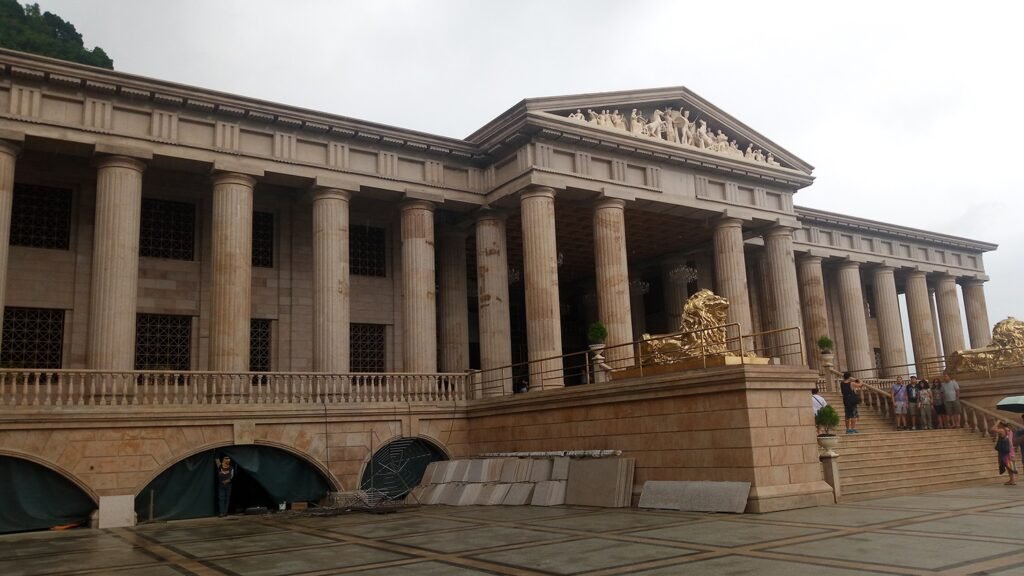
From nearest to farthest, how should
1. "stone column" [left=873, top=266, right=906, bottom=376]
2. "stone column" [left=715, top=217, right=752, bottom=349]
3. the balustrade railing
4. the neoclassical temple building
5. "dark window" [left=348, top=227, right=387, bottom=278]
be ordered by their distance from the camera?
the balustrade railing → the neoclassical temple building → "dark window" [left=348, top=227, right=387, bottom=278] → "stone column" [left=715, top=217, right=752, bottom=349] → "stone column" [left=873, top=266, right=906, bottom=376]

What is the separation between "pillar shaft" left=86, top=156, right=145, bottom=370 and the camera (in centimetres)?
2098

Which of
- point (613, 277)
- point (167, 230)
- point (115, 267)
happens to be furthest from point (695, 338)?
point (167, 230)

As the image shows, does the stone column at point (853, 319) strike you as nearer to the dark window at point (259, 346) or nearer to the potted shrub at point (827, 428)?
the potted shrub at point (827, 428)

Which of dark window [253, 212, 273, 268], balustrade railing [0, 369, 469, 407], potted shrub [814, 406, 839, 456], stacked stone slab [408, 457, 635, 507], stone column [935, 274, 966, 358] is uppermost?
dark window [253, 212, 273, 268]

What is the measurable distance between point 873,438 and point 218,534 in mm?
15335

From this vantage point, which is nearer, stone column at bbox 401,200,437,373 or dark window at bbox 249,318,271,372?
stone column at bbox 401,200,437,373

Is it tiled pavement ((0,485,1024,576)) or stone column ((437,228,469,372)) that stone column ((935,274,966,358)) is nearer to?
stone column ((437,228,469,372))

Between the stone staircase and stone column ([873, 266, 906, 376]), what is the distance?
693 inches

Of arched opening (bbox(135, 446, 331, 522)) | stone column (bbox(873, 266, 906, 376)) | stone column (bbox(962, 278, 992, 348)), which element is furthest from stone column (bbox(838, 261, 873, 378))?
arched opening (bbox(135, 446, 331, 522))

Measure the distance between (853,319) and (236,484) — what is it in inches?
1166

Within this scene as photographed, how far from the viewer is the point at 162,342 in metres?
25.1

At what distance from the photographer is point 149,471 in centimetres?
1912

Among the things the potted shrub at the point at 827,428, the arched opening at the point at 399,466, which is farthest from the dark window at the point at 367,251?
the potted shrub at the point at 827,428

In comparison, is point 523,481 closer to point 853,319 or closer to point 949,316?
point 853,319
